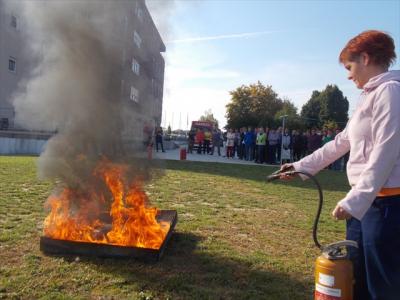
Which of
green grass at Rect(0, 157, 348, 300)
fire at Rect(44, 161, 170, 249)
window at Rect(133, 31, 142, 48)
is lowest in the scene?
green grass at Rect(0, 157, 348, 300)

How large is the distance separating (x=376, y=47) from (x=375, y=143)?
618 mm

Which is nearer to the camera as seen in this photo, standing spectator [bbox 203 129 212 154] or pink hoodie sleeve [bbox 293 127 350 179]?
pink hoodie sleeve [bbox 293 127 350 179]

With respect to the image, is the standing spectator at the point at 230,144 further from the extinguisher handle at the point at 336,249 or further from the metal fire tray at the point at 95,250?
the extinguisher handle at the point at 336,249

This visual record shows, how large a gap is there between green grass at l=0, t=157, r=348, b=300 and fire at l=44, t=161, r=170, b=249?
12.3 inches

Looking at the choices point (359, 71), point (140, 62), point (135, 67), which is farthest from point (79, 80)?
point (359, 71)

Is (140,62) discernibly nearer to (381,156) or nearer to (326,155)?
(326,155)

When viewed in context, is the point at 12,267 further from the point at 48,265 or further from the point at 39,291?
the point at 39,291

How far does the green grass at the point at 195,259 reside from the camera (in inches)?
151

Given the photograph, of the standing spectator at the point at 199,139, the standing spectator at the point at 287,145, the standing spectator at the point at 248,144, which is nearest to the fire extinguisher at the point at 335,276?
the standing spectator at the point at 287,145

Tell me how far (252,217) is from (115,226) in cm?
294

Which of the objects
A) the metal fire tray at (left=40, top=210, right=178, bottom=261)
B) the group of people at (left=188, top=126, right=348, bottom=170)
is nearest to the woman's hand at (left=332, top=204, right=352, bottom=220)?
the metal fire tray at (left=40, top=210, right=178, bottom=261)

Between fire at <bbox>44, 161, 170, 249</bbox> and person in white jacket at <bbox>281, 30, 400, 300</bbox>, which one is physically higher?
person in white jacket at <bbox>281, 30, 400, 300</bbox>

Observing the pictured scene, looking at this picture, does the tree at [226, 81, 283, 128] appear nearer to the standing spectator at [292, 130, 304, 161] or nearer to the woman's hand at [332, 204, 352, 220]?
the standing spectator at [292, 130, 304, 161]

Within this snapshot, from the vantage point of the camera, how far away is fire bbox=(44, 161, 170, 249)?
4.85 m
